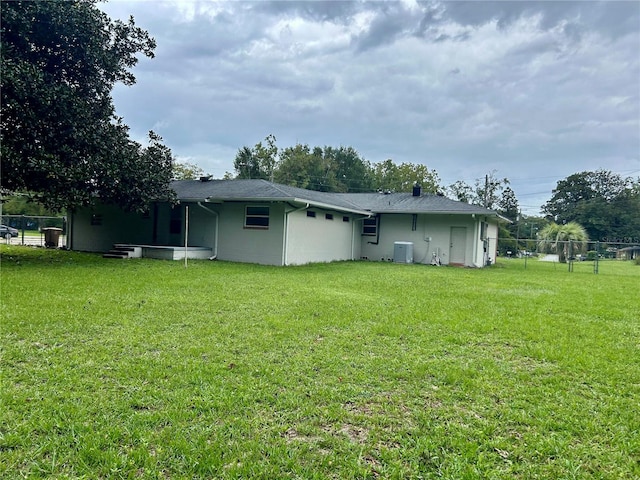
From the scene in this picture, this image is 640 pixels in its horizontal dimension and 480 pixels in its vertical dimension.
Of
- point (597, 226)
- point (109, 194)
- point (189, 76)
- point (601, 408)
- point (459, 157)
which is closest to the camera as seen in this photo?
point (601, 408)

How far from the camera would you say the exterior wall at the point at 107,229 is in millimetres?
15684

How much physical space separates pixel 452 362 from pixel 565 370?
105 centimetres

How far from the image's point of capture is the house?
1329 centimetres

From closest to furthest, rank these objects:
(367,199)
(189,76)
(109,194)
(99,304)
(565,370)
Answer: (565,370)
(99,304)
(109,194)
(189,76)
(367,199)

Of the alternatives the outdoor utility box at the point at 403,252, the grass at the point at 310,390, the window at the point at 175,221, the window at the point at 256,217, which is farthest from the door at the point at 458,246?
the window at the point at 175,221

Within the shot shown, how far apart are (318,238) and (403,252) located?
4.15 m

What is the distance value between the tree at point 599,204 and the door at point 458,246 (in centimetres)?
3771

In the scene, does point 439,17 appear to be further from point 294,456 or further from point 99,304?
point 294,456

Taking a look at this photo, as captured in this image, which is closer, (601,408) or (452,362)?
(601,408)

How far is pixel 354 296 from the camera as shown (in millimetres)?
7664

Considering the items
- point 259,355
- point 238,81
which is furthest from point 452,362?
point 238,81

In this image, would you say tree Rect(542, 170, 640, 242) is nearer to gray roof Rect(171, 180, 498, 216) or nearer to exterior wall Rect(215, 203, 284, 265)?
gray roof Rect(171, 180, 498, 216)

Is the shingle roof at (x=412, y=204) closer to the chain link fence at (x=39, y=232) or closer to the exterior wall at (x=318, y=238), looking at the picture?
the exterior wall at (x=318, y=238)

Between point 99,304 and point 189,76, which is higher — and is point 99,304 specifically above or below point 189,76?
below
